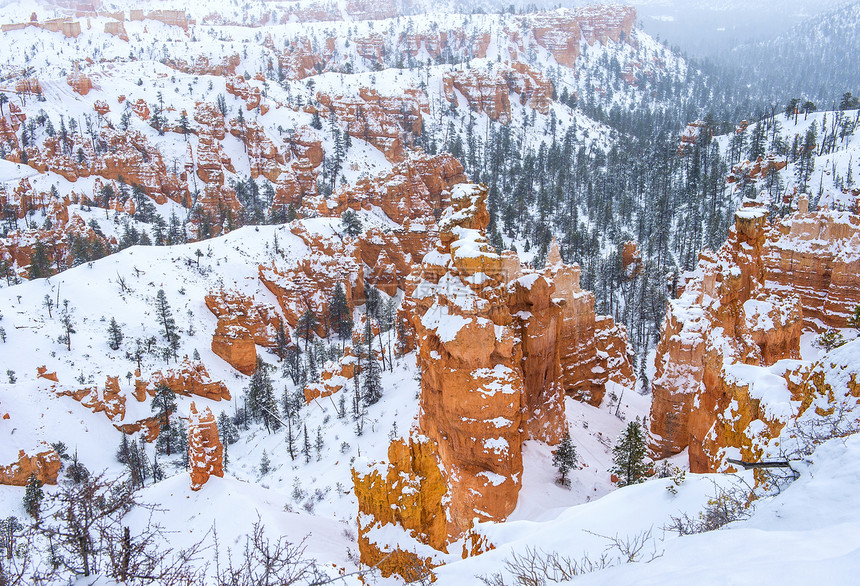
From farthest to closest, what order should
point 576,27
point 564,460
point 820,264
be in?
point 576,27 → point 820,264 → point 564,460

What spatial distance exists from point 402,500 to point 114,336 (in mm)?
40943

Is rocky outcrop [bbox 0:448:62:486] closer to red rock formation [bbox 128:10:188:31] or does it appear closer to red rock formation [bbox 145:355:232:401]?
red rock formation [bbox 145:355:232:401]

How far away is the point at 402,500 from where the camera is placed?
11.0 meters

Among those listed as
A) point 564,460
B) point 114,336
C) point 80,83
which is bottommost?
point 114,336

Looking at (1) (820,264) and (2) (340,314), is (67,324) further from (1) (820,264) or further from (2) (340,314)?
(1) (820,264)

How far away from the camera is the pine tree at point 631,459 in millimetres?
17875

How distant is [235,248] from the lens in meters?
59.2

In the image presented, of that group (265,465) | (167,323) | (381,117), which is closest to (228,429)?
(265,465)

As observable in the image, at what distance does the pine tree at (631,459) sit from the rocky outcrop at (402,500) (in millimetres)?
9390

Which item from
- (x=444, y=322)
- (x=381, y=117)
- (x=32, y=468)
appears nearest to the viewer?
(x=444, y=322)

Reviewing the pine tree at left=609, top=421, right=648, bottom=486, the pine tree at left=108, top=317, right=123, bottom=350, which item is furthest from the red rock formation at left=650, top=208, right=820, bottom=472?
the pine tree at left=108, top=317, right=123, bottom=350

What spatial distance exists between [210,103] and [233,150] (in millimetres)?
10595

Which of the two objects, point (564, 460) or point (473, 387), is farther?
point (564, 460)

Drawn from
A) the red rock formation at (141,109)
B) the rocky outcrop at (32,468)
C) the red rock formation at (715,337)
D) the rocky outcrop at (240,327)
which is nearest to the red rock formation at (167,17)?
the red rock formation at (141,109)
